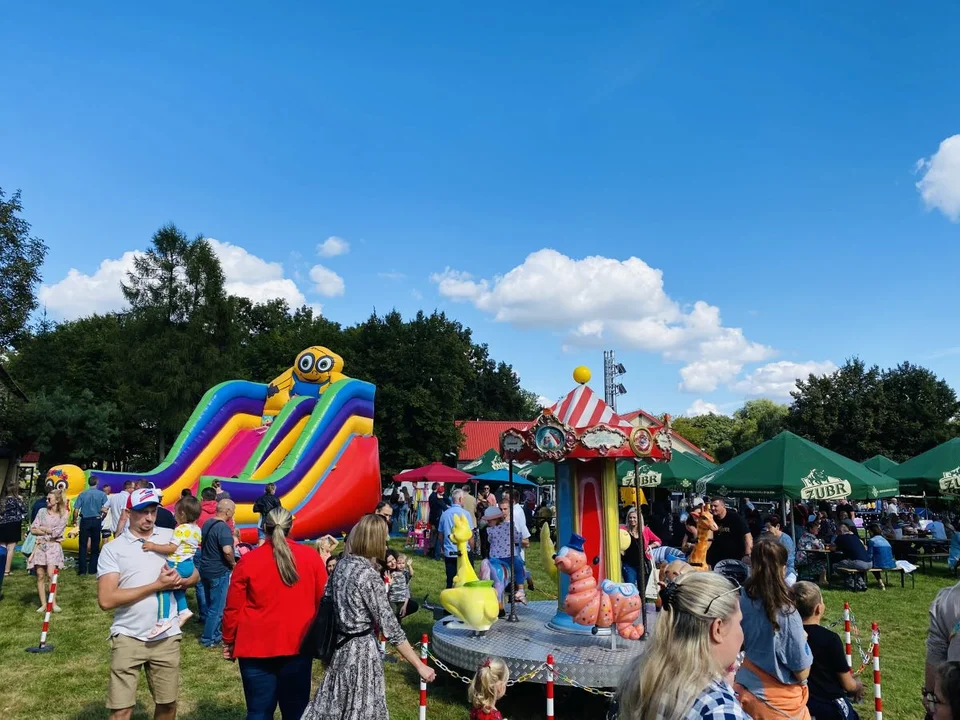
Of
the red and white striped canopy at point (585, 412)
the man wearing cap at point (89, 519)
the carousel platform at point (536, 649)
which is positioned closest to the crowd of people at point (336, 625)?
the carousel platform at point (536, 649)

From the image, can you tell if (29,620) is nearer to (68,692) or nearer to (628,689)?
(68,692)

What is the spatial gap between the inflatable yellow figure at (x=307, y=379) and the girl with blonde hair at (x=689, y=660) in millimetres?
14543

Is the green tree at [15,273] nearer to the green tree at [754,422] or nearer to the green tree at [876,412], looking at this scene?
the green tree at [876,412]

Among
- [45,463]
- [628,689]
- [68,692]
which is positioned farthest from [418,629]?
[45,463]

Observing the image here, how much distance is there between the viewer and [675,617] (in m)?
1.88

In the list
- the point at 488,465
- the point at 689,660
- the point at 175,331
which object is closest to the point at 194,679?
the point at 689,660

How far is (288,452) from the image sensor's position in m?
14.2

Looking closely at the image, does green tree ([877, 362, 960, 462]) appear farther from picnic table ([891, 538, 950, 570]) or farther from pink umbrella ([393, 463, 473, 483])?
pink umbrella ([393, 463, 473, 483])

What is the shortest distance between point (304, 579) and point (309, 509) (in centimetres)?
961

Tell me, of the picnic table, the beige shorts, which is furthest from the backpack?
the picnic table

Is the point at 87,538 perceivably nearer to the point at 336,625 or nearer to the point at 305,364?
the point at 305,364

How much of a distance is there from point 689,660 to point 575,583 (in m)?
4.90

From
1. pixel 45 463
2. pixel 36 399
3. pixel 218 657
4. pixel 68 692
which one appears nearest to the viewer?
pixel 68 692

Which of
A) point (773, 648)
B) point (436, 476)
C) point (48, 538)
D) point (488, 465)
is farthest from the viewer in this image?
point (488, 465)
